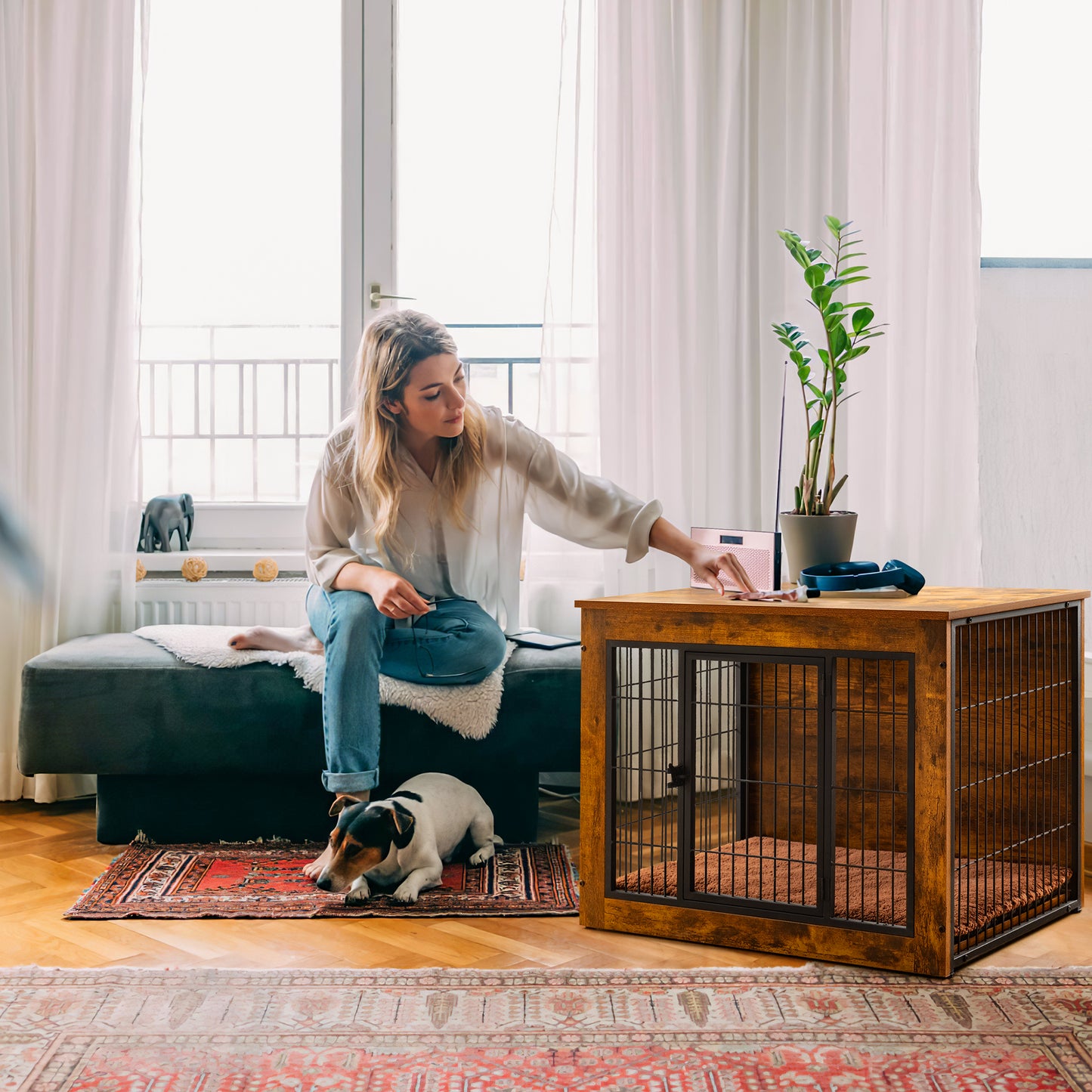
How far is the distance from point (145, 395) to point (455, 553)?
3.84 ft

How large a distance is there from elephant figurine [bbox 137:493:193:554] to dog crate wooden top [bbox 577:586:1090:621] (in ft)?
4.90

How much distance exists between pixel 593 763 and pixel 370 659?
20.7 inches

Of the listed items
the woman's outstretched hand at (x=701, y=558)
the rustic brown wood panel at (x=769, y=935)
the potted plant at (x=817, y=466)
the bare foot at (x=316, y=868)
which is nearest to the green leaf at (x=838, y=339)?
the potted plant at (x=817, y=466)

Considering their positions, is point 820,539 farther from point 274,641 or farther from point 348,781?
point 274,641

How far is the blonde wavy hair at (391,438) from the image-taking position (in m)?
2.31

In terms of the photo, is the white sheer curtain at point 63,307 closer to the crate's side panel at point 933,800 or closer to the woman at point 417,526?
the woman at point 417,526

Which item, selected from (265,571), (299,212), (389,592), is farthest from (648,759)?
(299,212)

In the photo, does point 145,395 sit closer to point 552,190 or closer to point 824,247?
point 552,190

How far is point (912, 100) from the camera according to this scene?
2.63 metres

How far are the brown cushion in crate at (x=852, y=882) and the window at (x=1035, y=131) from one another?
138 centimetres

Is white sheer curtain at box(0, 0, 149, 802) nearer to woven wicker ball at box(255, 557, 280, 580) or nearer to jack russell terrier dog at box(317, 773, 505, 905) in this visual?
woven wicker ball at box(255, 557, 280, 580)

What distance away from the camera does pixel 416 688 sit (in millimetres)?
2309

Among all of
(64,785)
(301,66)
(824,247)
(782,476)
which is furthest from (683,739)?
(301,66)

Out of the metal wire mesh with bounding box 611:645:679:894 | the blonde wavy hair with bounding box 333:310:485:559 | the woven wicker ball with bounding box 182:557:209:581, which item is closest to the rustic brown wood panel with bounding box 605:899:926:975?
the metal wire mesh with bounding box 611:645:679:894
